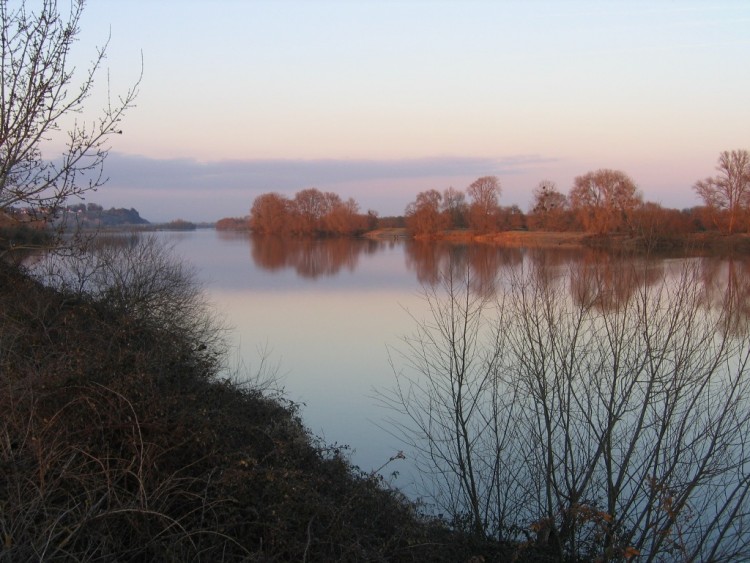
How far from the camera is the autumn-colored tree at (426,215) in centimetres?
6375

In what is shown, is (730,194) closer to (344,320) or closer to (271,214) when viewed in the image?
(344,320)

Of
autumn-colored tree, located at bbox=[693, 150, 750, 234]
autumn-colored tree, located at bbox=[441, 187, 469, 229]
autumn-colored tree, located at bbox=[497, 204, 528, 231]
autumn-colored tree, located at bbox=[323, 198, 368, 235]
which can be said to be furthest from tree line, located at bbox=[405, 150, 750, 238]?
autumn-colored tree, located at bbox=[323, 198, 368, 235]

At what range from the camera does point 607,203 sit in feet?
34.4

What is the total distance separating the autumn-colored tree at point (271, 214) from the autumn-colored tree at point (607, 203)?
7367 cm

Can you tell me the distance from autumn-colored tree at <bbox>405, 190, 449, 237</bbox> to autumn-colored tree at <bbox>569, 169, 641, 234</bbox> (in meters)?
47.5

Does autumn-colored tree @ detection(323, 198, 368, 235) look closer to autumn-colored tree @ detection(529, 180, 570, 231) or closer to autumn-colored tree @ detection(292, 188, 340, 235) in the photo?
autumn-colored tree @ detection(292, 188, 340, 235)

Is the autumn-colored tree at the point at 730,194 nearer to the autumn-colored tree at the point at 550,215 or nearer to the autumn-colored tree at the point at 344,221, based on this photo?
the autumn-colored tree at the point at 550,215

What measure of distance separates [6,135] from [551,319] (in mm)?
5135

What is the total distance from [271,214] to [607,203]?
79.4 m

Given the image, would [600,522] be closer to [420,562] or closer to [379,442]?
[420,562]

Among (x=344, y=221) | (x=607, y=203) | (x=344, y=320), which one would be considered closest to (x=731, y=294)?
(x=607, y=203)

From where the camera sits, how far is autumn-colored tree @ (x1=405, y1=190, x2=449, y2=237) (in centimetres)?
6375

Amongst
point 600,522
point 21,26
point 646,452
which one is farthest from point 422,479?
point 21,26

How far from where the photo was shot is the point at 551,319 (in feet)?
22.3
